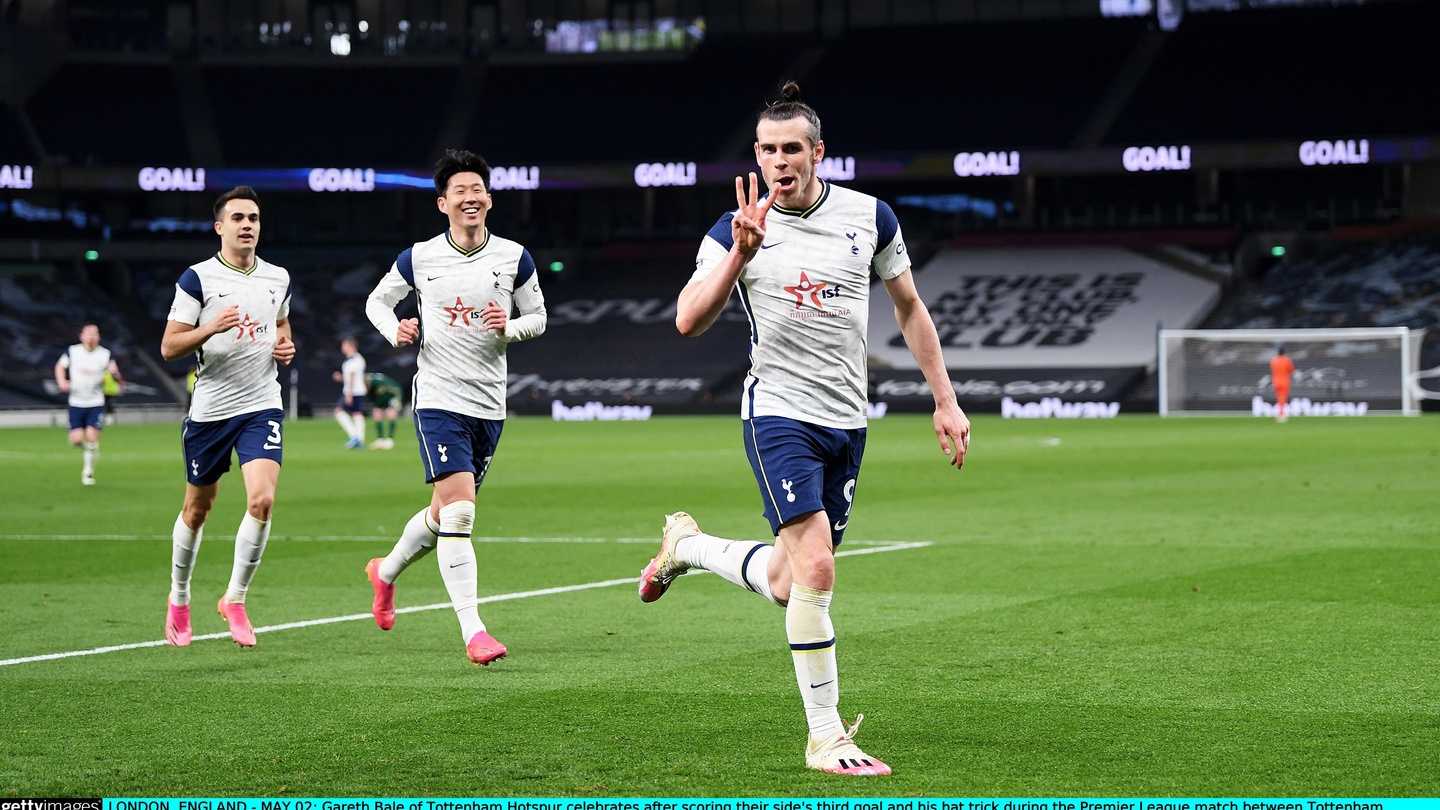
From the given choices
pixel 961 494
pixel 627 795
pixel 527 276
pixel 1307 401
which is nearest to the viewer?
pixel 627 795

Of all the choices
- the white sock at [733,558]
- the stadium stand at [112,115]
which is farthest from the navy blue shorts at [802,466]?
the stadium stand at [112,115]

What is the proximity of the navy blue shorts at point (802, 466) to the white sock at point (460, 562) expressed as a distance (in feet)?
7.95

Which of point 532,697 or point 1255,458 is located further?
point 1255,458

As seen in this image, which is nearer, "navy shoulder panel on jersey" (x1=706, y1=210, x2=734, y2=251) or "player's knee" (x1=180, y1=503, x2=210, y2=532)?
"navy shoulder panel on jersey" (x1=706, y1=210, x2=734, y2=251)

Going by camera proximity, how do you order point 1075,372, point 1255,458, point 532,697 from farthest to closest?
point 1075,372 < point 1255,458 < point 532,697

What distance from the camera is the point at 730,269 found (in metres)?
5.56

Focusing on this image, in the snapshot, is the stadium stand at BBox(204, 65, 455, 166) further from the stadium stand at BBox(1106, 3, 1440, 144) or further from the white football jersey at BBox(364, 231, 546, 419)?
the white football jersey at BBox(364, 231, 546, 419)

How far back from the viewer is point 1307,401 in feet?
145

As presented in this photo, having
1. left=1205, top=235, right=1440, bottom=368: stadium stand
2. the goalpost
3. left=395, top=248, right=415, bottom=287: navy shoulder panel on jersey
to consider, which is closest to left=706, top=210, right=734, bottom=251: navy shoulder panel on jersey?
left=395, top=248, right=415, bottom=287: navy shoulder panel on jersey

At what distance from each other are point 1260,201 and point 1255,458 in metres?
33.8

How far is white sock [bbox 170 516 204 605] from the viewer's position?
28.8 feet

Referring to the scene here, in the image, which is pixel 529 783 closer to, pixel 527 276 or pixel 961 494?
pixel 527 276

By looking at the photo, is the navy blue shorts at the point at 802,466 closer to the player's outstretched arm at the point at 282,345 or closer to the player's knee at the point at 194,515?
the player's outstretched arm at the point at 282,345

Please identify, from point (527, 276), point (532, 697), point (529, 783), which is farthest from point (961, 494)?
point (529, 783)
